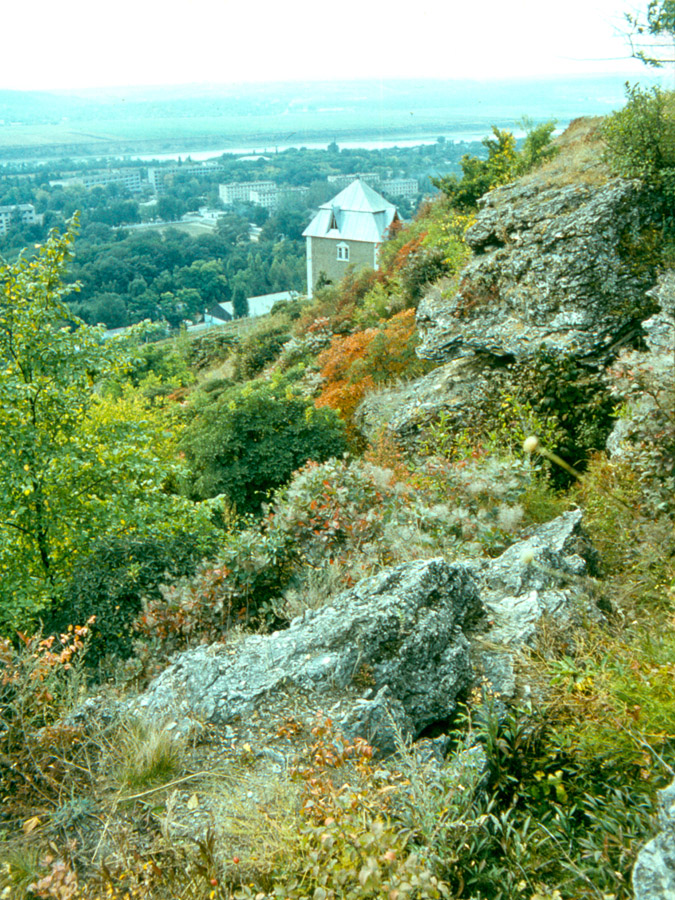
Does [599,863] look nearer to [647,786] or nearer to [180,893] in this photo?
[647,786]

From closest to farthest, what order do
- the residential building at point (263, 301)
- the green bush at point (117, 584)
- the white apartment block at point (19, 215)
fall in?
1. the green bush at point (117, 584)
2. the residential building at point (263, 301)
3. the white apartment block at point (19, 215)

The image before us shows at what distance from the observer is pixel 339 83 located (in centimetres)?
10162

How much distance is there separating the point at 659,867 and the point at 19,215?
267 ft

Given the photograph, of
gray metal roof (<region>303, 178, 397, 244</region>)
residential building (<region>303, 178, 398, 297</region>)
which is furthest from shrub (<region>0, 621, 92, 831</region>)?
gray metal roof (<region>303, 178, 397, 244</region>)

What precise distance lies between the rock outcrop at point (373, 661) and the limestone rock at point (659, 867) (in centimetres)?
127

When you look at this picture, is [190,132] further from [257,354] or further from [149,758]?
[149,758]

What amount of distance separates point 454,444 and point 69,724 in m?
6.97

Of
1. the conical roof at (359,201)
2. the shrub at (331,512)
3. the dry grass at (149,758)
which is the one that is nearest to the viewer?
the dry grass at (149,758)

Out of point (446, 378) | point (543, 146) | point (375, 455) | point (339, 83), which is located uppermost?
point (339, 83)

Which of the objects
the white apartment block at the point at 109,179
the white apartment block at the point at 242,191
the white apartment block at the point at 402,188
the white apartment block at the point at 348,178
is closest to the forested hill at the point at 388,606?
the white apartment block at the point at 402,188

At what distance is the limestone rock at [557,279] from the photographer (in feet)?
30.0

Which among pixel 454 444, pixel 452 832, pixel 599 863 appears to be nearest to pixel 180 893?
pixel 452 832

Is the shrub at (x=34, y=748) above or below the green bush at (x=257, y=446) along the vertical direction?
above

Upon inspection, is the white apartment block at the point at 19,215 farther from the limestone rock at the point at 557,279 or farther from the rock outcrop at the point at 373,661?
the rock outcrop at the point at 373,661
